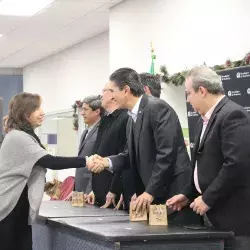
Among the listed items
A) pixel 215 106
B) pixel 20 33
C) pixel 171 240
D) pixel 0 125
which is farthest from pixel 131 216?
pixel 20 33

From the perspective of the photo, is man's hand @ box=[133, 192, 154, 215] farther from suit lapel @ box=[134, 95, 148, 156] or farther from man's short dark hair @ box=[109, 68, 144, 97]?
man's short dark hair @ box=[109, 68, 144, 97]

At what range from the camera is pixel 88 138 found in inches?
187

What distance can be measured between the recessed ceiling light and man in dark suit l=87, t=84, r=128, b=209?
9.49ft

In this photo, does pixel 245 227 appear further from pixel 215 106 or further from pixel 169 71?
pixel 169 71

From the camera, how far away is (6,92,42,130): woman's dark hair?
10.7 feet

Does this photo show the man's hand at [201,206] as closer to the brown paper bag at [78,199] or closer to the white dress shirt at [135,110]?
the white dress shirt at [135,110]

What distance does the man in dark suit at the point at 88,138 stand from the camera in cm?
469

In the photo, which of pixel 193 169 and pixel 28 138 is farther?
pixel 28 138

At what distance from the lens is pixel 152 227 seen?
8.80 ft

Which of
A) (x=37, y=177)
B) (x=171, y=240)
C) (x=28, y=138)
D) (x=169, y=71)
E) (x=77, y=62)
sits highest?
(x=77, y=62)

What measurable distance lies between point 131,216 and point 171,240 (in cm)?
51

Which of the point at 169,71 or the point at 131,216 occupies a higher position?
the point at 169,71

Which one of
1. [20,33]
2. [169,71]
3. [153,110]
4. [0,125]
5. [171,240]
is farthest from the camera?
[20,33]

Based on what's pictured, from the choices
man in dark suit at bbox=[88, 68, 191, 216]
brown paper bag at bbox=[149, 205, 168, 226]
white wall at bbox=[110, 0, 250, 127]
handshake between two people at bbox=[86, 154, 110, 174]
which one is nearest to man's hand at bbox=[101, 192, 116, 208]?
handshake between two people at bbox=[86, 154, 110, 174]
